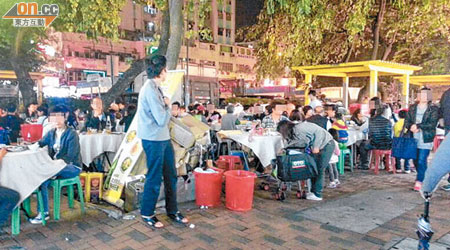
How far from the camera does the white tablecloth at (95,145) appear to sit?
251 inches

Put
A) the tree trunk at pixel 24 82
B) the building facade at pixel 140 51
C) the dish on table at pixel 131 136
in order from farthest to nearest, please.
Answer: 1. the building facade at pixel 140 51
2. the tree trunk at pixel 24 82
3. the dish on table at pixel 131 136

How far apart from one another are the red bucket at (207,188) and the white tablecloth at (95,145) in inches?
99.2

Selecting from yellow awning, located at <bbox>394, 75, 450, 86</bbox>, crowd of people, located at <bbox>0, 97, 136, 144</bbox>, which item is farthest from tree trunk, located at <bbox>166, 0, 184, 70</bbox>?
yellow awning, located at <bbox>394, 75, 450, 86</bbox>

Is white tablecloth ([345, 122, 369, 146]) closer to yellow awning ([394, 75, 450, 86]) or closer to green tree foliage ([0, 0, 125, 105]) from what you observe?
green tree foliage ([0, 0, 125, 105])

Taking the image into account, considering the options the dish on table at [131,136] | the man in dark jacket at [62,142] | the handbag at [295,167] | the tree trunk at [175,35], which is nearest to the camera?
the man in dark jacket at [62,142]

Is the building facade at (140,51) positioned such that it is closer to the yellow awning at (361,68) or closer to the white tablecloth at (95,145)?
the yellow awning at (361,68)

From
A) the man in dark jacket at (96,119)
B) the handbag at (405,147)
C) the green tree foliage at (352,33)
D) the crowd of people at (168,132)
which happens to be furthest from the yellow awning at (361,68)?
the man in dark jacket at (96,119)

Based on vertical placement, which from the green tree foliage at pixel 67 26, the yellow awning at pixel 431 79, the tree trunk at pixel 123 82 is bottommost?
the tree trunk at pixel 123 82

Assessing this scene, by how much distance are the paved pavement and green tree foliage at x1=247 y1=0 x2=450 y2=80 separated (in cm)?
643

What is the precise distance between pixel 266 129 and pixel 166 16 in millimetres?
3920

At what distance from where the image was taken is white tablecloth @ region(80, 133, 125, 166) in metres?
6.37

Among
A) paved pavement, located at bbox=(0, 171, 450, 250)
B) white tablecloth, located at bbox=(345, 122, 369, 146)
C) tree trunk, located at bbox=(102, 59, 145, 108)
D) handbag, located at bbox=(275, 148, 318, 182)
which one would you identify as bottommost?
paved pavement, located at bbox=(0, 171, 450, 250)

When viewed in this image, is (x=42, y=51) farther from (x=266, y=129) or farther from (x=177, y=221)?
(x=177, y=221)

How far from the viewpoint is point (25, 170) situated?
399cm
